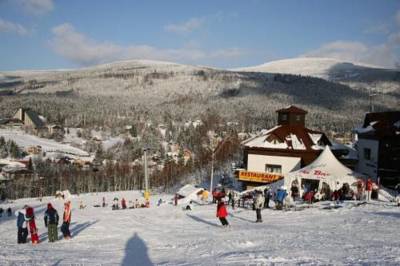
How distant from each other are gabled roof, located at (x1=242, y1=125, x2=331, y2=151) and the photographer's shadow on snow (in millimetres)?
30640

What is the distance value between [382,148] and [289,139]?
995 centimetres

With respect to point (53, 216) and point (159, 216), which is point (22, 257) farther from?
point (159, 216)

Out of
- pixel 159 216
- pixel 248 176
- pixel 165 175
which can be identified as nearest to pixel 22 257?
pixel 159 216

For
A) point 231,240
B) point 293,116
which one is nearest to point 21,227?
point 231,240

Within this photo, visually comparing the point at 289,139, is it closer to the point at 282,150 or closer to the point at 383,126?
the point at 282,150

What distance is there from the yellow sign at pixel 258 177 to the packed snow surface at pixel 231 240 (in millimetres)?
17974

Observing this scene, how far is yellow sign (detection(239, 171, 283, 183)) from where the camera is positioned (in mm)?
41562

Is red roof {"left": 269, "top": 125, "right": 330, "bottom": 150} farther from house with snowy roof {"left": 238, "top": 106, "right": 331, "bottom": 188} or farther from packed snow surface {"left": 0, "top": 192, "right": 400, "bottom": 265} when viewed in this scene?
packed snow surface {"left": 0, "top": 192, "right": 400, "bottom": 265}

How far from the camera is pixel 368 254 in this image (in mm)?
11828

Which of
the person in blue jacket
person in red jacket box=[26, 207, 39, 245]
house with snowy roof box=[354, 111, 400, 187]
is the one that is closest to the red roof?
house with snowy roof box=[354, 111, 400, 187]

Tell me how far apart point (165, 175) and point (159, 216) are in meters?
87.4

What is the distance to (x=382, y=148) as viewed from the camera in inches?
1508

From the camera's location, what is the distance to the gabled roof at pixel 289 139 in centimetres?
4550

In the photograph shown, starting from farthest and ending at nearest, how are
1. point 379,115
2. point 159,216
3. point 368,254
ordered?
point 379,115, point 159,216, point 368,254
